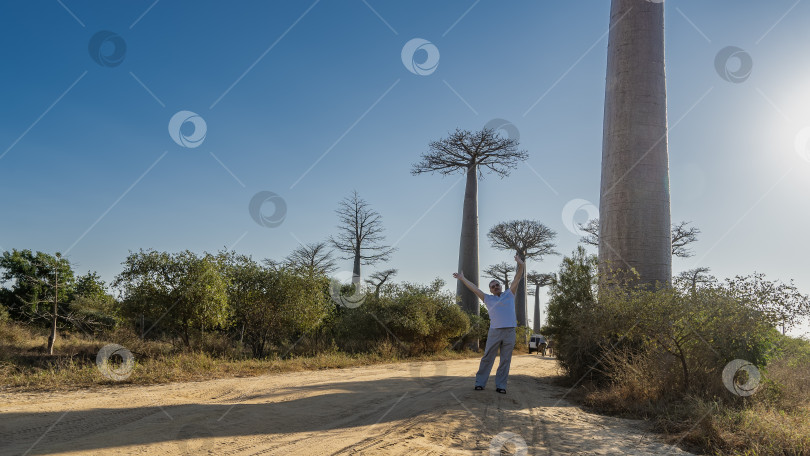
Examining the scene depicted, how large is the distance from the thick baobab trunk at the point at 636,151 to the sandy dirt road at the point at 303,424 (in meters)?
4.38

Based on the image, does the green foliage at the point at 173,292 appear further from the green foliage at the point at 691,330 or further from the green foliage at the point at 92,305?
the green foliage at the point at 691,330

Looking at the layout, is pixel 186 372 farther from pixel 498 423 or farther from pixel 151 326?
pixel 498 423

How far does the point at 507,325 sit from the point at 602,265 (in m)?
4.26

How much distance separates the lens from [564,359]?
32.2 feet

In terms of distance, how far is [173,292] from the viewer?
12.0 metres

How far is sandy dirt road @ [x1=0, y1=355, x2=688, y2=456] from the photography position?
3.91m

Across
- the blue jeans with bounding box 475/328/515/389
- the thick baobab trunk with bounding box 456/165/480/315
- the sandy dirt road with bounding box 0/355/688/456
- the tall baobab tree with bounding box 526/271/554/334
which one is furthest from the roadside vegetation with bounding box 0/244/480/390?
the tall baobab tree with bounding box 526/271/554/334

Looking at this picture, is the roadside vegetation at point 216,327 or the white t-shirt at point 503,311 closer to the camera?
the white t-shirt at point 503,311

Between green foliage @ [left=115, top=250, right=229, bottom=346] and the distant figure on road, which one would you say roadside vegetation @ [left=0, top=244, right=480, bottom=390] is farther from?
the distant figure on road

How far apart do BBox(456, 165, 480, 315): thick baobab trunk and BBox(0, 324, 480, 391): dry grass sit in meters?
9.33

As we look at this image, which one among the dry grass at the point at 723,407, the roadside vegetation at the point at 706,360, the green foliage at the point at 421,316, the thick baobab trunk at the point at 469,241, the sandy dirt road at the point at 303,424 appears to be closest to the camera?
the sandy dirt road at the point at 303,424

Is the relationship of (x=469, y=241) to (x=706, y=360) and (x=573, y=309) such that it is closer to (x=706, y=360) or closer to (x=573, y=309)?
(x=573, y=309)

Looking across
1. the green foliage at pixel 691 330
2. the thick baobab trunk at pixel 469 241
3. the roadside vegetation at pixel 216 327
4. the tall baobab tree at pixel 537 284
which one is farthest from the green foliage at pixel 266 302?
the tall baobab tree at pixel 537 284

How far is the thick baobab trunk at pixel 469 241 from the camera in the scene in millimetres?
27234
